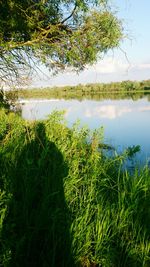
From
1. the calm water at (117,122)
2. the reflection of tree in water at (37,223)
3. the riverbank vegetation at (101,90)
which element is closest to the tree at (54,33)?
the calm water at (117,122)

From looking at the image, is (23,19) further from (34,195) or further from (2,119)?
(34,195)

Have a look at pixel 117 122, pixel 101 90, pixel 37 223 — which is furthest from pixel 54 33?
pixel 101 90

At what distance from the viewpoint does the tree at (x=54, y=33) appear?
12031mm

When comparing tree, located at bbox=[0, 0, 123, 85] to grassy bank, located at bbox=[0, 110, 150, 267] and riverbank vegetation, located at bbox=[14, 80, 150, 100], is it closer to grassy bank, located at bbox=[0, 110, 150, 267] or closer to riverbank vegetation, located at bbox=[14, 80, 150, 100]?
grassy bank, located at bbox=[0, 110, 150, 267]

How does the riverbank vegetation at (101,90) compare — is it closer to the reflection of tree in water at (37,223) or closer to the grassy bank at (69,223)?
the grassy bank at (69,223)

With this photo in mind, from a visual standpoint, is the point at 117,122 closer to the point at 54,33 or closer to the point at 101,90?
the point at 54,33

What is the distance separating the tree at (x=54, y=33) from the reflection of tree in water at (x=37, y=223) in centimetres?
732

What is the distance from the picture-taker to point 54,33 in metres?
13.5

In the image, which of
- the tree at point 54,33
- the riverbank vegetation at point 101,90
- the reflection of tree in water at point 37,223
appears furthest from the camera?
the riverbank vegetation at point 101,90

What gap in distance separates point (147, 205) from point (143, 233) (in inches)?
22.0

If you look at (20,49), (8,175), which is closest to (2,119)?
(20,49)

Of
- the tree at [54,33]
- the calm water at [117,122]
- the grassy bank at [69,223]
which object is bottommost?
the calm water at [117,122]

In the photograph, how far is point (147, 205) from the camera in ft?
17.1

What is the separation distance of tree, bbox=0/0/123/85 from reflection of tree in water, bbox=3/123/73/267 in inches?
288
